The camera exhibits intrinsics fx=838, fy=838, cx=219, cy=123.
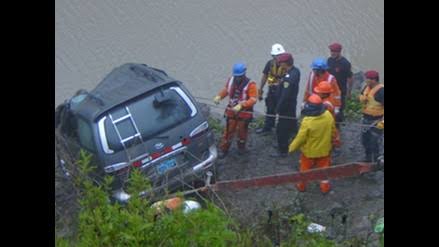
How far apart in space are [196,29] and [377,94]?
2673 mm

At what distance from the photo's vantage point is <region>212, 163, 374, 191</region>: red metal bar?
7.50 m

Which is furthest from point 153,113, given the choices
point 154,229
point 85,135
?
point 154,229

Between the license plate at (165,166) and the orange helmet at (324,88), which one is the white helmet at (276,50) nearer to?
the orange helmet at (324,88)

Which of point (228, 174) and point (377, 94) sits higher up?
point (377, 94)

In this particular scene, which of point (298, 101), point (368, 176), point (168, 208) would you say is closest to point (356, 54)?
point (298, 101)

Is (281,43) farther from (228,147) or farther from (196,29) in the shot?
(228,147)

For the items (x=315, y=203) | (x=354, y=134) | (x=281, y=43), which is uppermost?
(x=281, y=43)

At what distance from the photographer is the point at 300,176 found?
7594 millimetres

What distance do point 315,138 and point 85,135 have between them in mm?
2056

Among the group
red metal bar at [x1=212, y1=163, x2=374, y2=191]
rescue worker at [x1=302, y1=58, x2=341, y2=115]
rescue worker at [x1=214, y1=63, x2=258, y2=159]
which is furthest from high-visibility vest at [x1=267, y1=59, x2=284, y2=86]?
red metal bar at [x1=212, y1=163, x2=374, y2=191]

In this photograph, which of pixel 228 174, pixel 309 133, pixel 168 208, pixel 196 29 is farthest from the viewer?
pixel 196 29

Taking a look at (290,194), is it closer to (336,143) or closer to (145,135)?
(336,143)

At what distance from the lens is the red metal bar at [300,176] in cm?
750

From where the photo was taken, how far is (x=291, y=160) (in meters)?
7.89
